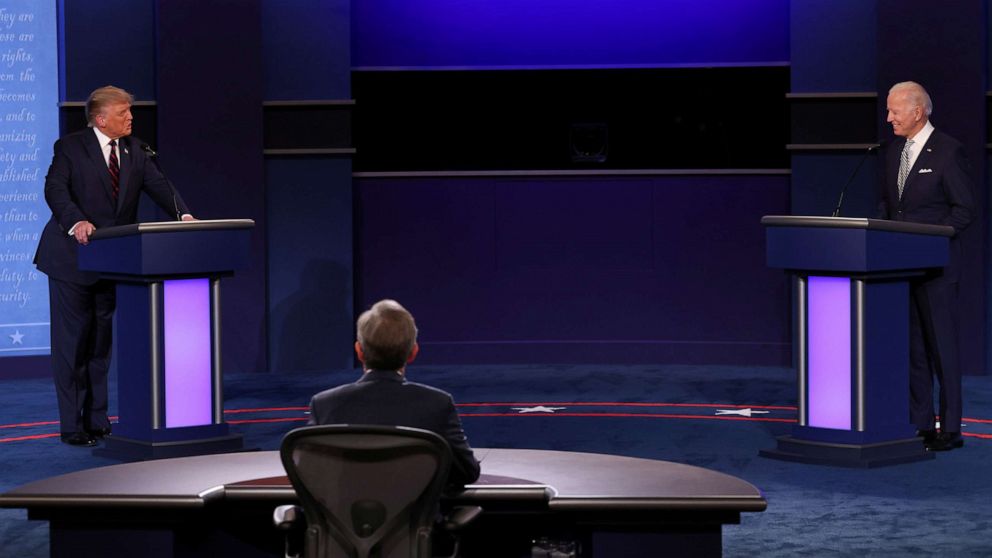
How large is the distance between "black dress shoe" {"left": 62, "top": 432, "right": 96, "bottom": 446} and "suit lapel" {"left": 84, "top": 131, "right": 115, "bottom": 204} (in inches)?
41.7

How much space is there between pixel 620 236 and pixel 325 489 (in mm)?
6438

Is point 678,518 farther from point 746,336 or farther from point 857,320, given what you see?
point 746,336

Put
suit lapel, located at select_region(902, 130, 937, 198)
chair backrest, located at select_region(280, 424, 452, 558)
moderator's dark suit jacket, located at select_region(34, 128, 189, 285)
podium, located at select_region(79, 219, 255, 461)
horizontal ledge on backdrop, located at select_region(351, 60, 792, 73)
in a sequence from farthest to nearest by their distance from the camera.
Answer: horizontal ledge on backdrop, located at select_region(351, 60, 792, 73), moderator's dark suit jacket, located at select_region(34, 128, 189, 285), suit lapel, located at select_region(902, 130, 937, 198), podium, located at select_region(79, 219, 255, 461), chair backrest, located at select_region(280, 424, 452, 558)

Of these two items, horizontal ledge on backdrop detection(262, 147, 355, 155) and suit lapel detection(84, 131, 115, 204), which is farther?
horizontal ledge on backdrop detection(262, 147, 355, 155)

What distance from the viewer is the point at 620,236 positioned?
9688 millimetres

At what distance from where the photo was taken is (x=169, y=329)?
256 inches

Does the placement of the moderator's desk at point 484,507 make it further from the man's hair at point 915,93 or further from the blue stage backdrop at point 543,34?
the blue stage backdrop at point 543,34

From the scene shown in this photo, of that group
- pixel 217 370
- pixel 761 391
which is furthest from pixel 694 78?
pixel 217 370

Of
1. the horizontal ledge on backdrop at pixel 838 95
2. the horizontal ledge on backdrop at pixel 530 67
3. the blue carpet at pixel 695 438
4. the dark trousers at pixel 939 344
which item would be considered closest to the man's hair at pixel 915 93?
the dark trousers at pixel 939 344

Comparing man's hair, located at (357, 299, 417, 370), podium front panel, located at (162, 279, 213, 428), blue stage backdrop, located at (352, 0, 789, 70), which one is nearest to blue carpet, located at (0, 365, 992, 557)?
podium front panel, located at (162, 279, 213, 428)

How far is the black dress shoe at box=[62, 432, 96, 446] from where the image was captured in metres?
6.99

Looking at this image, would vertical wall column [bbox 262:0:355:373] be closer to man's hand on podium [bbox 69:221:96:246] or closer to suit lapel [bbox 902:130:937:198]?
man's hand on podium [bbox 69:221:96:246]

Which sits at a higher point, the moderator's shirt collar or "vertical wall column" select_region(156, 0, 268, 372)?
"vertical wall column" select_region(156, 0, 268, 372)

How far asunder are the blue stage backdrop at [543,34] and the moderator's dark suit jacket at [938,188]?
3.05 metres
